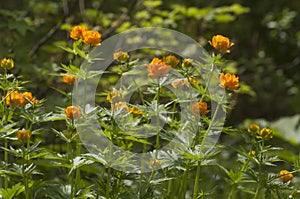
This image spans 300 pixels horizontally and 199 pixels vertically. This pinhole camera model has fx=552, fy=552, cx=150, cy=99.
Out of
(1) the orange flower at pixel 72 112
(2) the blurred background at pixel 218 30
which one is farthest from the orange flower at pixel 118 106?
(2) the blurred background at pixel 218 30

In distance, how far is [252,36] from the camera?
14.1ft

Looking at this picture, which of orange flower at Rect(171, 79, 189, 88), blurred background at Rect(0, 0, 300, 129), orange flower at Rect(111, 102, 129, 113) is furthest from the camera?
blurred background at Rect(0, 0, 300, 129)

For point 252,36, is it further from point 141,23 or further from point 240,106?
point 141,23

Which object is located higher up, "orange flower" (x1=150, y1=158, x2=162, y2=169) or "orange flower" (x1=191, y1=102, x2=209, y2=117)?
"orange flower" (x1=191, y1=102, x2=209, y2=117)

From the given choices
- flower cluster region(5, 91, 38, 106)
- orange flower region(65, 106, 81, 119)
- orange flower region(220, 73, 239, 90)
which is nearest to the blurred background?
flower cluster region(5, 91, 38, 106)

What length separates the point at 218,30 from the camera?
3648mm

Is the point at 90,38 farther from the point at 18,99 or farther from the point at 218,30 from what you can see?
the point at 218,30

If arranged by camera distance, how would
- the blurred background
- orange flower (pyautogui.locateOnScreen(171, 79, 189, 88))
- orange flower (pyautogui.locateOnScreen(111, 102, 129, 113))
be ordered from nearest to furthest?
1. orange flower (pyautogui.locateOnScreen(111, 102, 129, 113))
2. orange flower (pyautogui.locateOnScreen(171, 79, 189, 88))
3. the blurred background

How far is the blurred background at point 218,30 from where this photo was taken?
2.66 metres

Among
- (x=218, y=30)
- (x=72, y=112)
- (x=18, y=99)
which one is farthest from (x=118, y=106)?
(x=218, y=30)

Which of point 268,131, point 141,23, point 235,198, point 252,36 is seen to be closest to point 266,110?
point 252,36

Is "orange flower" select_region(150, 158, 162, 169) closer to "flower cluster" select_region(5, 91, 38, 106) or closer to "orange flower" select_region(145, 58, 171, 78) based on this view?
"orange flower" select_region(145, 58, 171, 78)

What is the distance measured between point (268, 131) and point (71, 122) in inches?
17.4

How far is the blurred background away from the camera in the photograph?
2.66 meters
